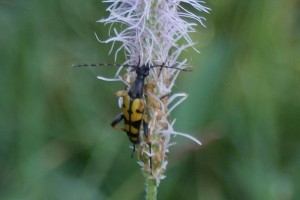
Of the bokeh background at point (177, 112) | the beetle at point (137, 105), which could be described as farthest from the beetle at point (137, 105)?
the bokeh background at point (177, 112)

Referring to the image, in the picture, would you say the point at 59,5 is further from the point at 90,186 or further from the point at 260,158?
the point at 260,158

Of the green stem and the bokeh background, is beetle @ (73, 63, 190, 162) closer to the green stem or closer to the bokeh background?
the green stem

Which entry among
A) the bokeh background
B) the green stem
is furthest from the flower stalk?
the bokeh background

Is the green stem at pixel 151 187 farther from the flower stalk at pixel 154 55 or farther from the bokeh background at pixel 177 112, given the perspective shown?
the bokeh background at pixel 177 112

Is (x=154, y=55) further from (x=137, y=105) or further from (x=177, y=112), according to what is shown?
(x=177, y=112)

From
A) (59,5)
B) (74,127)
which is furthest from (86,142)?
(59,5)
